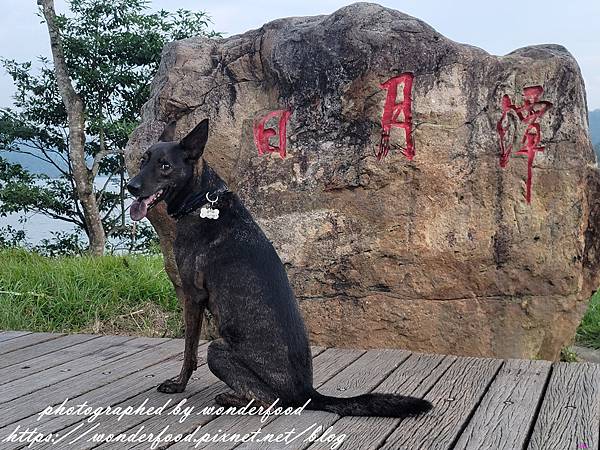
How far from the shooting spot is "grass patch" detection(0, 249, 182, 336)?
5797 mm

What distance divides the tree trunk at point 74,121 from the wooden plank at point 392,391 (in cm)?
664

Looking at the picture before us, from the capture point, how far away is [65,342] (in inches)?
177

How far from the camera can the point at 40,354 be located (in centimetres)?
417

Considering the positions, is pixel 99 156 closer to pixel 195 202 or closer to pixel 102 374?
pixel 102 374

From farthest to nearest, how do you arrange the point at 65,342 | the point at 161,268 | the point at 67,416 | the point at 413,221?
1. the point at 161,268
2. the point at 65,342
3. the point at 413,221
4. the point at 67,416

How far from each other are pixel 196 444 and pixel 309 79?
2.44 meters

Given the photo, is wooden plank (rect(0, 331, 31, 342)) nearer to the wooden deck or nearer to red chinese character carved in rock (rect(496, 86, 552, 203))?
the wooden deck

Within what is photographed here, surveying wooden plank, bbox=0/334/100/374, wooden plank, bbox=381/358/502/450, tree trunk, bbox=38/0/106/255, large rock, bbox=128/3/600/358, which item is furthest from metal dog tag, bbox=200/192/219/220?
tree trunk, bbox=38/0/106/255

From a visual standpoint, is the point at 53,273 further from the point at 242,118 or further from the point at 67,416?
the point at 67,416

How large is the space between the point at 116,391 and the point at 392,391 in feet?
4.17

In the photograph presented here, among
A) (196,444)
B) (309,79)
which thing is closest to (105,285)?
(309,79)

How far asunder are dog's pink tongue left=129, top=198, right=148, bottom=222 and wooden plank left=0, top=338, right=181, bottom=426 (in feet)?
3.07

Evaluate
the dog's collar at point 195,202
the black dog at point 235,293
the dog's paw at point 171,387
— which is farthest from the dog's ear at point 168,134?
the dog's paw at point 171,387

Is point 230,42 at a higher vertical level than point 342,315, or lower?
higher
